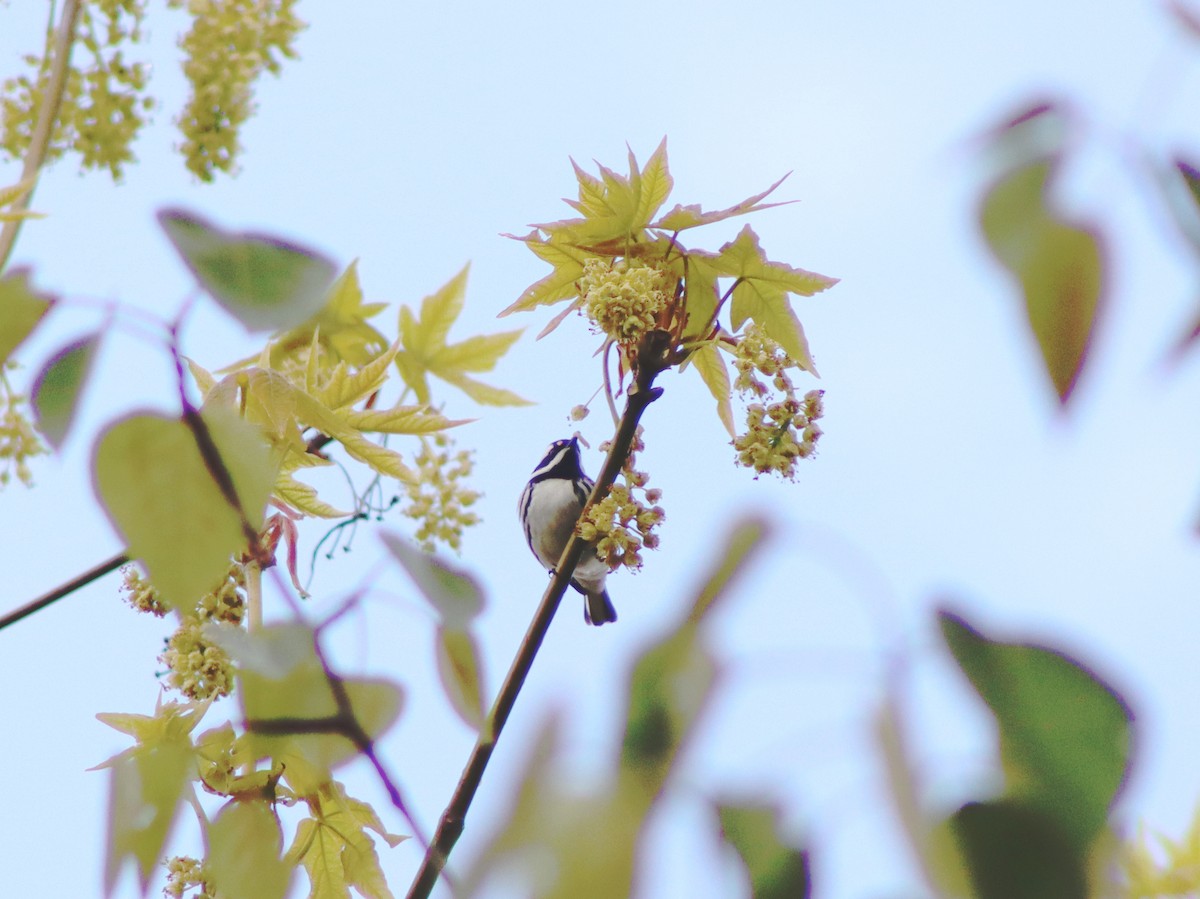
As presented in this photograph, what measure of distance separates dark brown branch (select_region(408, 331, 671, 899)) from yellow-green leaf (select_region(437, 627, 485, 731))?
13 millimetres

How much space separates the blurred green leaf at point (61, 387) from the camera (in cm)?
50

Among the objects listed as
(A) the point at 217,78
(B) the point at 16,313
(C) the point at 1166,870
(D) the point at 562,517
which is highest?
(A) the point at 217,78

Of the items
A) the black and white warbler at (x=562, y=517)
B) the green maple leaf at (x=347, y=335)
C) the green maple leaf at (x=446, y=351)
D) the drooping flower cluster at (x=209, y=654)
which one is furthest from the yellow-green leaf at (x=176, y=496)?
the black and white warbler at (x=562, y=517)

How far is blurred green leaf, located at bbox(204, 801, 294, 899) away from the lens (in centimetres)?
70

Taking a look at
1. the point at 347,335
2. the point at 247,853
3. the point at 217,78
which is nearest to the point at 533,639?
the point at 247,853

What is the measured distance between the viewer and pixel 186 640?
3.40 feet

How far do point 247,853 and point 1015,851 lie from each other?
59 centimetres

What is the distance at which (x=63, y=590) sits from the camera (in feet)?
2.92

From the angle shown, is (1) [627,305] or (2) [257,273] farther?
(1) [627,305]

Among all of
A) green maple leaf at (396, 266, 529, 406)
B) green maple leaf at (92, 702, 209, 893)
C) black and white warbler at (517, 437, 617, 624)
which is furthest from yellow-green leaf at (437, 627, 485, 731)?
black and white warbler at (517, 437, 617, 624)

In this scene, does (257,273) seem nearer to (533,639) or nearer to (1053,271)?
(1053,271)

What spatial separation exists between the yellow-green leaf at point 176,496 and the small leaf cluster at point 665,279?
658 mm

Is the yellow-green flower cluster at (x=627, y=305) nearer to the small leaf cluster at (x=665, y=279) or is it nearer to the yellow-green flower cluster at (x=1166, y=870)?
the small leaf cluster at (x=665, y=279)

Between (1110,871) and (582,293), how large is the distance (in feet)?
3.57
